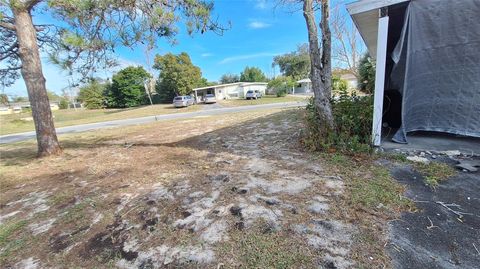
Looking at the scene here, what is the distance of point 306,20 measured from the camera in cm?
458

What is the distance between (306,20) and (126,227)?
4.54 m

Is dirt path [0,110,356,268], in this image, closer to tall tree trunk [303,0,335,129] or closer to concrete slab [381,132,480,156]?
tall tree trunk [303,0,335,129]

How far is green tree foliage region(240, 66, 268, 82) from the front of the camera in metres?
45.0

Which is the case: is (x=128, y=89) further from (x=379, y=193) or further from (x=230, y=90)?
(x=379, y=193)

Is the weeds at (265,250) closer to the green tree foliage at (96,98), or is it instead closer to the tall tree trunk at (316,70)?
the tall tree trunk at (316,70)

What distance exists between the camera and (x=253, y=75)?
44969 millimetres

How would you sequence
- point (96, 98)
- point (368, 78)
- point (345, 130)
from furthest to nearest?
point (96, 98)
point (368, 78)
point (345, 130)

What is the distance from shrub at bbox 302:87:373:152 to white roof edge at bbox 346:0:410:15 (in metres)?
1.72

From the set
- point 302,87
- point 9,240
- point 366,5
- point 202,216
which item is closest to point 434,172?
point 366,5

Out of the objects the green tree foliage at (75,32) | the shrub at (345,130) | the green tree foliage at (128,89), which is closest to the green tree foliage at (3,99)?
the green tree foliage at (75,32)

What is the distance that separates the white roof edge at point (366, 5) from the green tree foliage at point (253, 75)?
41.2 meters

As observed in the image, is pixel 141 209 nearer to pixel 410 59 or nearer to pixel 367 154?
pixel 367 154

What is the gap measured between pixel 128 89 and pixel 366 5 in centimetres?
3544

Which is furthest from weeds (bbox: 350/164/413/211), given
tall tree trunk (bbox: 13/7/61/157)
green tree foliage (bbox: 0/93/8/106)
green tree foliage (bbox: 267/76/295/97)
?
green tree foliage (bbox: 267/76/295/97)
